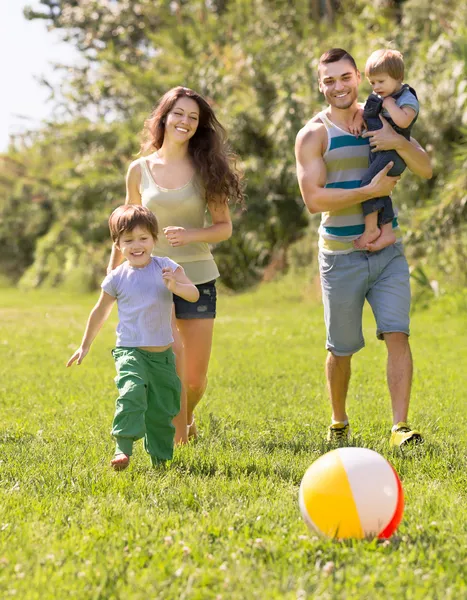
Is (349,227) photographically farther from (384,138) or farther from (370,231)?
(384,138)

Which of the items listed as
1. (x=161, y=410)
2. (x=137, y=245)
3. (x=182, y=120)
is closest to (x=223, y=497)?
(x=161, y=410)

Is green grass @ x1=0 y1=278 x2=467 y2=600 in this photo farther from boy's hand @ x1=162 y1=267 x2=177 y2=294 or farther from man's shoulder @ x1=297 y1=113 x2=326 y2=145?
man's shoulder @ x1=297 y1=113 x2=326 y2=145

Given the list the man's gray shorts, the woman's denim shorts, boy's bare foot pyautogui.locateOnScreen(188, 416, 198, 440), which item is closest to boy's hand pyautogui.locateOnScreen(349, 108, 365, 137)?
the man's gray shorts

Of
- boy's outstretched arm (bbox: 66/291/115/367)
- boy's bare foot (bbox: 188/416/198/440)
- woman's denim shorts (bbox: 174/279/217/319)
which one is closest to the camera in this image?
boy's outstretched arm (bbox: 66/291/115/367)

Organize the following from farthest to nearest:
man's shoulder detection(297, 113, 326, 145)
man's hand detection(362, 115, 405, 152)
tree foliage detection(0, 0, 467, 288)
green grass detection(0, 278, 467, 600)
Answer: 1. tree foliage detection(0, 0, 467, 288)
2. man's shoulder detection(297, 113, 326, 145)
3. man's hand detection(362, 115, 405, 152)
4. green grass detection(0, 278, 467, 600)

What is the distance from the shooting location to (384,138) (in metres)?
5.41

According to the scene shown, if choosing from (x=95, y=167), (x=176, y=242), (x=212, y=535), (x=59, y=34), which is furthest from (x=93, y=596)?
(x=59, y=34)

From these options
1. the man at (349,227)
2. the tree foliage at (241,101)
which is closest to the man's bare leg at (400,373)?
the man at (349,227)

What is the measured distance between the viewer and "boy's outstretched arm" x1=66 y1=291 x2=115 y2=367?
5082mm

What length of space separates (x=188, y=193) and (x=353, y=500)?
2633 millimetres

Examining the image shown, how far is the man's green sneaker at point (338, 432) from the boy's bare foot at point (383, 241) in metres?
1.14

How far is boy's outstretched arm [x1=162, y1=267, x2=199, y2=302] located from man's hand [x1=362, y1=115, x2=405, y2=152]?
137cm

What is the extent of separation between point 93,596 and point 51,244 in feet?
79.6

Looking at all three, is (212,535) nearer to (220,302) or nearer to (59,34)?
(220,302)
